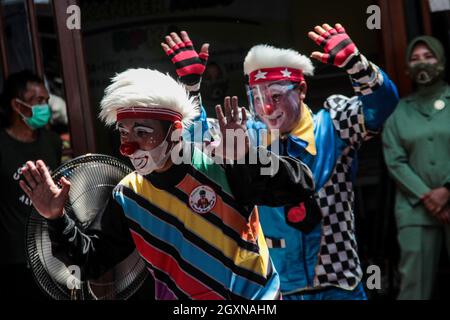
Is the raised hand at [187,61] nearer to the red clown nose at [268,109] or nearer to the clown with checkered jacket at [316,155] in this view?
the clown with checkered jacket at [316,155]

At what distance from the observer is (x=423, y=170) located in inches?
224

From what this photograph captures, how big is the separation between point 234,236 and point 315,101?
2.25 metres

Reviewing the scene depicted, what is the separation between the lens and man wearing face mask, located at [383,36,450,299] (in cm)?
564

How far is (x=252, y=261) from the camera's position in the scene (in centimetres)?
407

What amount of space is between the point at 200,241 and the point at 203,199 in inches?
7.4

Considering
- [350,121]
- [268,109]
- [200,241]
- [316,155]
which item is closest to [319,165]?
[316,155]

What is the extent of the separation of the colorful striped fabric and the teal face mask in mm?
2224

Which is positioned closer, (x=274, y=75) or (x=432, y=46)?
(x=274, y=75)

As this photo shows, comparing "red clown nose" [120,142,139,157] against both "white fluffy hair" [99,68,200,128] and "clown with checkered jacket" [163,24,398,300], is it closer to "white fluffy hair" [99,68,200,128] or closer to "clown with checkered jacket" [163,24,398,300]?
"white fluffy hair" [99,68,200,128]

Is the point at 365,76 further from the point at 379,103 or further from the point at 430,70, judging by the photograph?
the point at 430,70

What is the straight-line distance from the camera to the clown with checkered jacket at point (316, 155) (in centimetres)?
491

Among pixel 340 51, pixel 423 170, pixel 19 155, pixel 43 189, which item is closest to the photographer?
pixel 43 189
